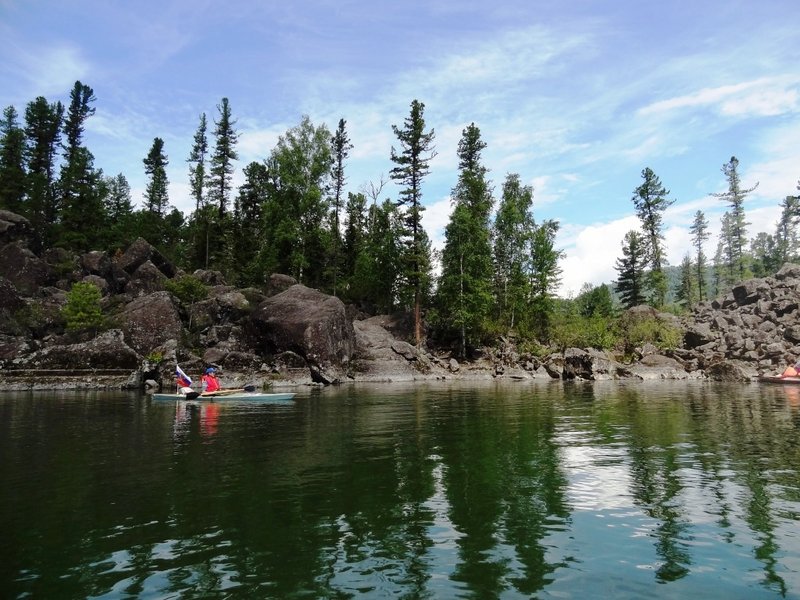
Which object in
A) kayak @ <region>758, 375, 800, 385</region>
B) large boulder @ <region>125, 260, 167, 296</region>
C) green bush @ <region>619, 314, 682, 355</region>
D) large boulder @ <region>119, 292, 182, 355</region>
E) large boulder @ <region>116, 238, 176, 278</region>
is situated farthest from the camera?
large boulder @ <region>116, 238, 176, 278</region>

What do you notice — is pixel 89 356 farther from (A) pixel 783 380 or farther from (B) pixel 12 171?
(A) pixel 783 380

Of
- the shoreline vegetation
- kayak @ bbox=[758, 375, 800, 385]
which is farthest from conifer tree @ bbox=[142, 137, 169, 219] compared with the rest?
kayak @ bbox=[758, 375, 800, 385]

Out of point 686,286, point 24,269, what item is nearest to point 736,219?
point 686,286

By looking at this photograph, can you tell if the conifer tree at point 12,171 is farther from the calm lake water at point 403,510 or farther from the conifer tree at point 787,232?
the conifer tree at point 787,232

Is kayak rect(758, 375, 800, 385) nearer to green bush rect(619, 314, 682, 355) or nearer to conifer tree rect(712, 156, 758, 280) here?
green bush rect(619, 314, 682, 355)

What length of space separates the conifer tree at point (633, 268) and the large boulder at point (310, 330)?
49189mm

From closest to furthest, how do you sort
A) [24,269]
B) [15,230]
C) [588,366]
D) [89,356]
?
[89,356] → [588,366] → [24,269] → [15,230]

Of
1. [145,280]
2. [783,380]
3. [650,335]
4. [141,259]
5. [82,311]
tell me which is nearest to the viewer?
[783,380]

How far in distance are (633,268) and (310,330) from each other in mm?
54668

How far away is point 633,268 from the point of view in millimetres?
78875

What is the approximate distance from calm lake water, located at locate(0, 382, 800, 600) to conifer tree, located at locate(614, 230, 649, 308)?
205ft

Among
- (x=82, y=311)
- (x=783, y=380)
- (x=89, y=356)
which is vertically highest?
(x=82, y=311)

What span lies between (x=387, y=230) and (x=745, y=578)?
2516 inches

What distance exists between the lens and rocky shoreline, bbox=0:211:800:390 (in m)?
43.2
